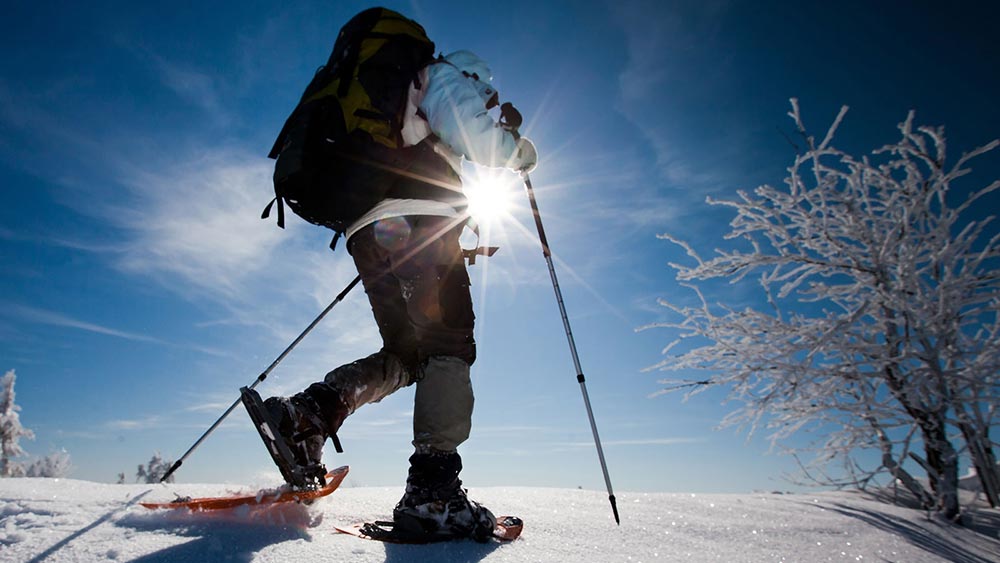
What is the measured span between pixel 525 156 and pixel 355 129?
2.90ft

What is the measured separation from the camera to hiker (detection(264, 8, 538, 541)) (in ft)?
6.77

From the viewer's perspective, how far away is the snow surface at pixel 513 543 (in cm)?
148

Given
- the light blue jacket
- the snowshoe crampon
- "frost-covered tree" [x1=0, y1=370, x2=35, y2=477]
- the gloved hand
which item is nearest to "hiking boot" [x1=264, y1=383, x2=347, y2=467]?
the snowshoe crampon

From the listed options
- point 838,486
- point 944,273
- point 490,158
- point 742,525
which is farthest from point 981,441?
point 490,158

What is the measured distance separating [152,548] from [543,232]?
2.40 meters

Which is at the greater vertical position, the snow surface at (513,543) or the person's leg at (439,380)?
the person's leg at (439,380)

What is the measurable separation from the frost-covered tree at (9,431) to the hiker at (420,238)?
76.7 ft

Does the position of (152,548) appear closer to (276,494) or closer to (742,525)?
(276,494)

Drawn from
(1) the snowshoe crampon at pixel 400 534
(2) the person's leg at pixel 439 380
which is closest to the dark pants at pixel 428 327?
(2) the person's leg at pixel 439 380

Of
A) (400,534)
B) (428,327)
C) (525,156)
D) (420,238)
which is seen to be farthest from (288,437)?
(525,156)

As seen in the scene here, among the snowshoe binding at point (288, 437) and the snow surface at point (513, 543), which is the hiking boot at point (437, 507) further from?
the snowshoe binding at point (288, 437)

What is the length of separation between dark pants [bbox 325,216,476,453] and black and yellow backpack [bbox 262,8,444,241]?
0.22 m

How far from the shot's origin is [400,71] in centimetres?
232

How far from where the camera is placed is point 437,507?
6.44ft
